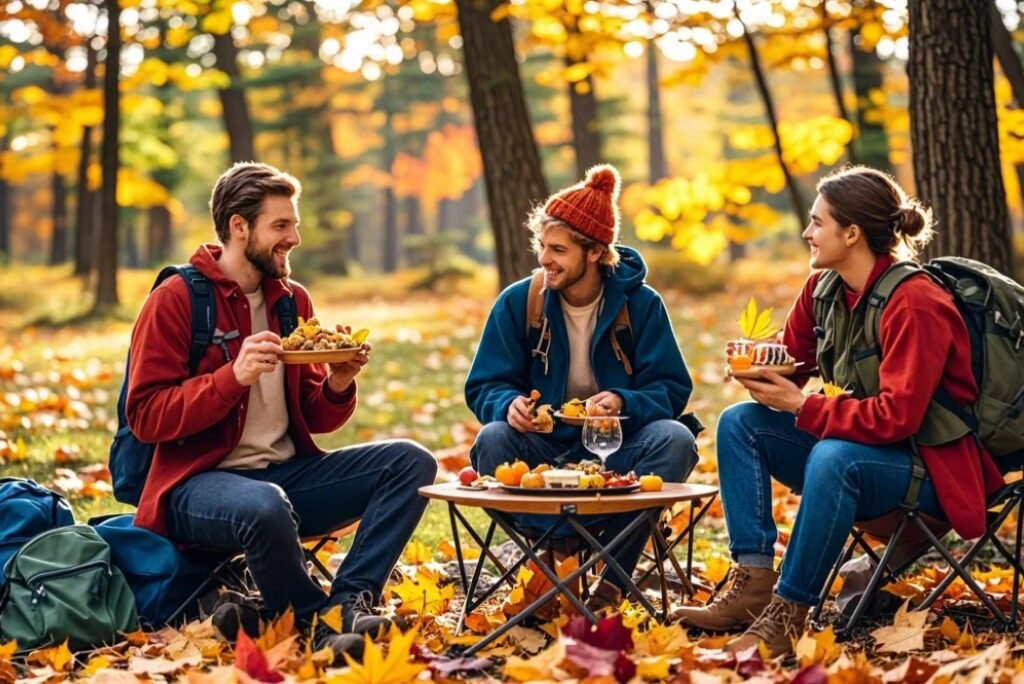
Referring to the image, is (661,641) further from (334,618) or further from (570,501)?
(334,618)

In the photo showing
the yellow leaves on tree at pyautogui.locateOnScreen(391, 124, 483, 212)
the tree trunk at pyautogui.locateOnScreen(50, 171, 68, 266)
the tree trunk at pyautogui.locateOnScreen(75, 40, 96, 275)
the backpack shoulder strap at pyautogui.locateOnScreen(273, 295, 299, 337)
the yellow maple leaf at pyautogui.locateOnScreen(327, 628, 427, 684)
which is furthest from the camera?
the yellow leaves on tree at pyautogui.locateOnScreen(391, 124, 483, 212)

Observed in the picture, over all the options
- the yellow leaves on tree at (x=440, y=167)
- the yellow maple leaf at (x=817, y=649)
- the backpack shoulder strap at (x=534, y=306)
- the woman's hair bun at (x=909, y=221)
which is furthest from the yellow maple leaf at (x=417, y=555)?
the yellow leaves on tree at (x=440, y=167)

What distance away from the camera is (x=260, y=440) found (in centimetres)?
488

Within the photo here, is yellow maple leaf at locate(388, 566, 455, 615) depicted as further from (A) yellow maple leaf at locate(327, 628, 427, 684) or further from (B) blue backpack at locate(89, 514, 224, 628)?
(A) yellow maple leaf at locate(327, 628, 427, 684)

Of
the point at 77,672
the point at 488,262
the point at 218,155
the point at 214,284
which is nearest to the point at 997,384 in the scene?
the point at 214,284

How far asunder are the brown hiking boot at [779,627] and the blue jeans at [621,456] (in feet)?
2.14

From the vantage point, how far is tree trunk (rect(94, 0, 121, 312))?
54.3 feet

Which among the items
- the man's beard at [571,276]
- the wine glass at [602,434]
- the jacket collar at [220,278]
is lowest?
the wine glass at [602,434]

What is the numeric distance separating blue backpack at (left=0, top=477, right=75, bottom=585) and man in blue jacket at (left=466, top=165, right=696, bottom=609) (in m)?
1.51

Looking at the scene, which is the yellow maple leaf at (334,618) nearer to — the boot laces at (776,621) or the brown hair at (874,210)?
the boot laces at (776,621)

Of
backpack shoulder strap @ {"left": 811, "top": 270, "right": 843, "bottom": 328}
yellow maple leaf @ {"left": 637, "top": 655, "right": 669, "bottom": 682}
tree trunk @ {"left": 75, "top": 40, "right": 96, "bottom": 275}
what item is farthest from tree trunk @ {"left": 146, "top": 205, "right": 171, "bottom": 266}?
yellow maple leaf @ {"left": 637, "top": 655, "right": 669, "bottom": 682}

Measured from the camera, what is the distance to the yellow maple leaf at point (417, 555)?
5902mm

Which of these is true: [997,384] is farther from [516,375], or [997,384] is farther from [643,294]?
[516,375]

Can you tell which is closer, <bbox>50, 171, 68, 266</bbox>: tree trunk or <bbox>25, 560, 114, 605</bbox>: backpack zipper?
<bbox>25, 560, 114, 605</bbox>: backpack zipper
